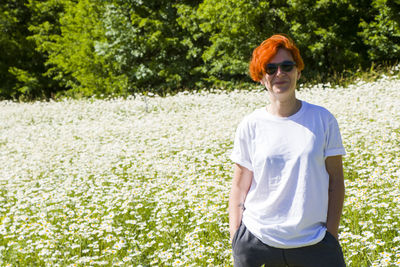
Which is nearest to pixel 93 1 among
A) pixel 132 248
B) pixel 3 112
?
pixel 3 112

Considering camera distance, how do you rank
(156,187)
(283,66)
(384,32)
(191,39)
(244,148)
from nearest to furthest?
(283,66) → (244,148) → (156,187) → (384,32) → (191,39)

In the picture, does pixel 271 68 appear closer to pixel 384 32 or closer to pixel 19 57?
pixel 384 32

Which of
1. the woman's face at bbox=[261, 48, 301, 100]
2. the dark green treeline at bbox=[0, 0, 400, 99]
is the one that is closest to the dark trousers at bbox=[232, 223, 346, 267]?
the woman's face at bbox=[261, 48, 301, 100]

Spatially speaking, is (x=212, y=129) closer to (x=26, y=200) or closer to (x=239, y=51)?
(x=26, y=200)

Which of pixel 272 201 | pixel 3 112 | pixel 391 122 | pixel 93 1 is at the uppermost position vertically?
pixel 93 1

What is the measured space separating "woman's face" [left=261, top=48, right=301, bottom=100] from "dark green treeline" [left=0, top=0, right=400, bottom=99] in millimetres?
14885

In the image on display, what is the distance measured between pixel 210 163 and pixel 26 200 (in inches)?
109

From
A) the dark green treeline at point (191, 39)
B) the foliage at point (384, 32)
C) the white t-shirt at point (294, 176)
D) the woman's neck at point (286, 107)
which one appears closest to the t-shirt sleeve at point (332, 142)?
the white t-shirt at point (294, 176)

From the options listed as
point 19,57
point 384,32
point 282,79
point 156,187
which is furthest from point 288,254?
point 19,57

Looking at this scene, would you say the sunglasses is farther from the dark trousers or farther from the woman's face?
the dark trousers

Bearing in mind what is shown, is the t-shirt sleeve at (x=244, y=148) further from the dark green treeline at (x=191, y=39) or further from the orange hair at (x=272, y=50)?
the dark green treeline at (x=191, y=39)

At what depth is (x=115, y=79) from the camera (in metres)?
20.6

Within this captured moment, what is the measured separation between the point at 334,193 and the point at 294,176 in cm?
24

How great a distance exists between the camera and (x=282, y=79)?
2184mm
